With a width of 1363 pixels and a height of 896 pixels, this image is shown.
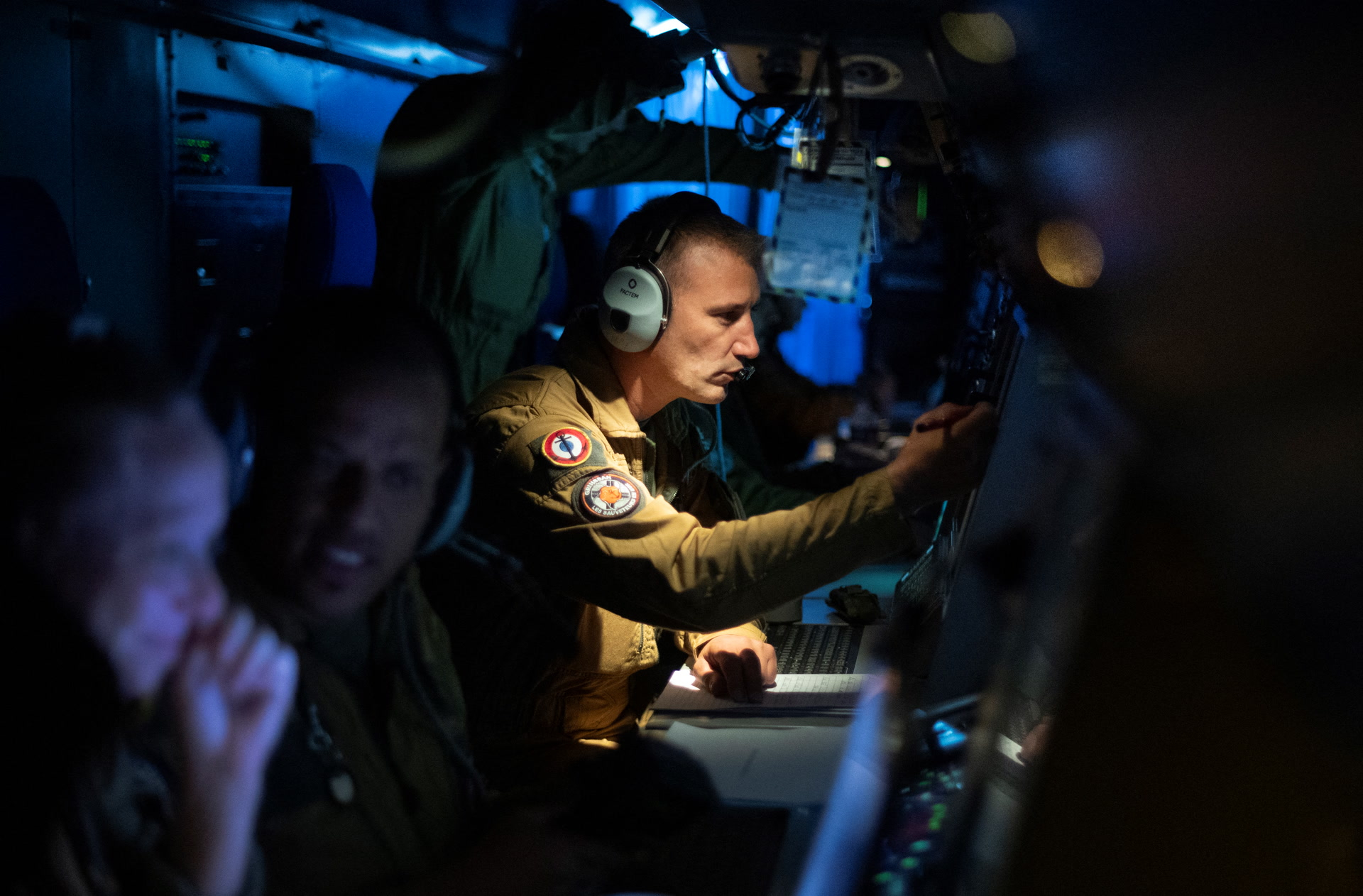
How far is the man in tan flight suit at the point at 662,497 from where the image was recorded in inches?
40.9

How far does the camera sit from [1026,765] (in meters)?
0.85

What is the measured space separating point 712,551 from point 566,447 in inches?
8.2

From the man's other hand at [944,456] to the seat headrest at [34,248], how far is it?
2.52 ft

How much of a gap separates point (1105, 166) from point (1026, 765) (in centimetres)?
50

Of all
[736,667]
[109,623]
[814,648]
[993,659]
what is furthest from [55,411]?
[814,648]

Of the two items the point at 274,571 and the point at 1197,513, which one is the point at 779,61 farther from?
the point at 274,571

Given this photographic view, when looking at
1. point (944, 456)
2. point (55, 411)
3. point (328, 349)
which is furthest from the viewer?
point (944, 456)

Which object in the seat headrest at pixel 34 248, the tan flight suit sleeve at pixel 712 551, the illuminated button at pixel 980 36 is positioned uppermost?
the illuminated button at pixel 980 36

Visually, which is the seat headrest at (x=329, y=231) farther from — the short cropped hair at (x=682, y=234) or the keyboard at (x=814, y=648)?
the keyboard at (x=814, y=648)

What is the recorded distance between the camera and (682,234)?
1.26m

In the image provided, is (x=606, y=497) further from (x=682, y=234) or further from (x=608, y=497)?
(x=682, y=234)

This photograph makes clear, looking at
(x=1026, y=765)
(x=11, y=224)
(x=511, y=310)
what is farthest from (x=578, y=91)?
(x=1026, y=765)

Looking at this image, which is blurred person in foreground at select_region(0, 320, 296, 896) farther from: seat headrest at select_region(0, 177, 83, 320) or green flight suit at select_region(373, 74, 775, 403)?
green flight suit at select_region(373, 74, 775, 403)

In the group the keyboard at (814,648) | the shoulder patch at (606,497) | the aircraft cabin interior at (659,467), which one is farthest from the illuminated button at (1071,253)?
the keyboard at (814,648)
